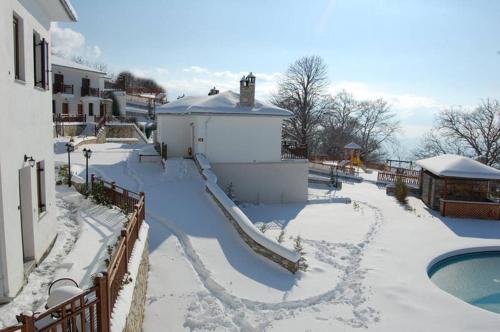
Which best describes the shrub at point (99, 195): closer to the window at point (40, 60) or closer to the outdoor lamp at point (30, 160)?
the outdoor lamp at point (30, 160)

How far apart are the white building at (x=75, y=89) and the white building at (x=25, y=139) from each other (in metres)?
25.2

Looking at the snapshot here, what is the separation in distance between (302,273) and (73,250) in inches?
236

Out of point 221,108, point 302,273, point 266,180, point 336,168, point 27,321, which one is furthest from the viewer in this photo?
point 336,168

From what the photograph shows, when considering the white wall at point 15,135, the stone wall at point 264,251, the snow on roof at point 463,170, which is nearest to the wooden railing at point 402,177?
the snow on roof at point 463,170

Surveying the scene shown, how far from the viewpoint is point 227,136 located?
19.9 meters

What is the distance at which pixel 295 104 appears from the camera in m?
38.5

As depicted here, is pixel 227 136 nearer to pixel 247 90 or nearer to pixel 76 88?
pixel 247 90

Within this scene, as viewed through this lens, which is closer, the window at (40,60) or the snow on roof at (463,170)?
the window at (40,60)

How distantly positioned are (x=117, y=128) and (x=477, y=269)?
105 feet

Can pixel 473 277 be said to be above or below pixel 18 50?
below

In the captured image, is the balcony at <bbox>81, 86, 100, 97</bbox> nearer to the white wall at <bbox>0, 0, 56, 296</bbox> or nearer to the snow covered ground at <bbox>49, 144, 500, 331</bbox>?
the snow covered ground at <bbox>49, 144, 500, 331</bbox>

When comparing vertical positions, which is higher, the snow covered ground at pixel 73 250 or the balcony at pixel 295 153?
the balcony at pixel 295 153

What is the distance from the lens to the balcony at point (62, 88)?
1334 inches

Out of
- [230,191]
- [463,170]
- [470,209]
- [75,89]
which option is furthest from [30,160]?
[75,89]
